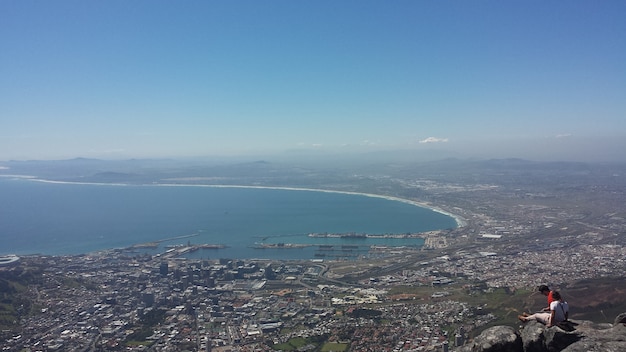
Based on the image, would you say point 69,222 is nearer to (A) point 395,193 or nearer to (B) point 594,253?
(A) point 395,193

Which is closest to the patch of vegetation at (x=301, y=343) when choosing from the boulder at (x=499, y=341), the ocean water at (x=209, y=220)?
the boulder at (x=499, y=341)

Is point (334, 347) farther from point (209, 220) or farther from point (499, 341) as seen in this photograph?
point (209, 220)

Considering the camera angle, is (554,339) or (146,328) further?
(146,328)

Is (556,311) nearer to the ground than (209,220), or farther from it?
farther from it

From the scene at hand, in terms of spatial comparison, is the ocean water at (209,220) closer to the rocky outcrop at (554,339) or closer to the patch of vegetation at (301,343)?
the patch of vegetation at (301,343)

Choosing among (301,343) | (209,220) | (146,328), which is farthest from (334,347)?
(209,220)

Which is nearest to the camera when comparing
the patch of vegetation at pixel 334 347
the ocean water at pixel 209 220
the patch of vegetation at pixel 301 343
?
the patch of vegetation at pixel 334 347
